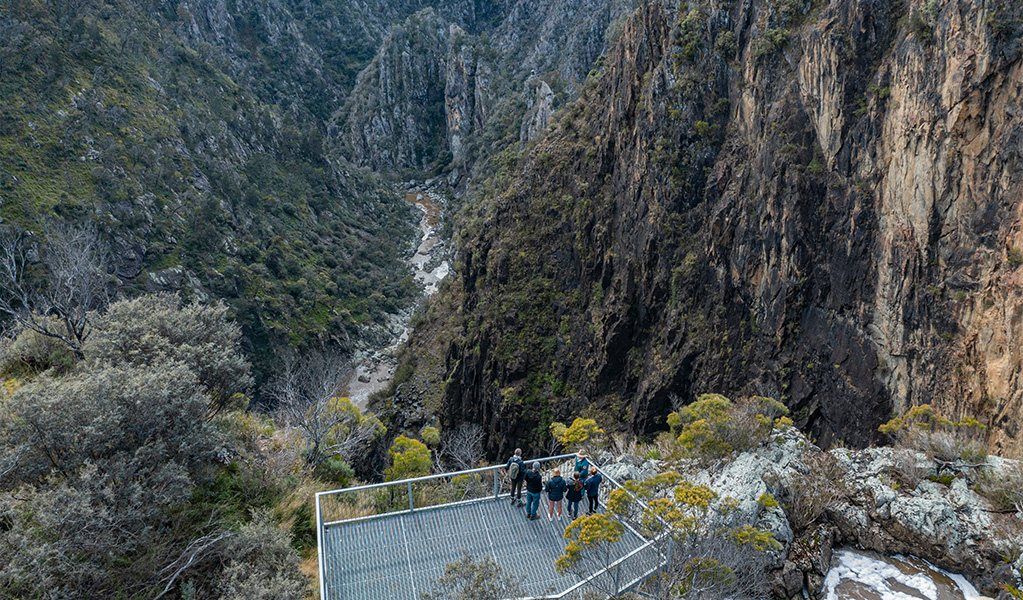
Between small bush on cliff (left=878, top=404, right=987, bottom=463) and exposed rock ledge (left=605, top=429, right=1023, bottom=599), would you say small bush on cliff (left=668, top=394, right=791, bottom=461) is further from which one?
small bush on cliff (left=878, top=404, right=987, bottom=463)

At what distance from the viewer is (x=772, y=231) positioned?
934 inches

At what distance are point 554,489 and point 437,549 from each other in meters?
1.99

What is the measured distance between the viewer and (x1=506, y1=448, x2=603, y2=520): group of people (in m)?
8.49

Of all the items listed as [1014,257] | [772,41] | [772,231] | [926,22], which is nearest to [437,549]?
[1014,257]

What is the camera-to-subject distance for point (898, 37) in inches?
766

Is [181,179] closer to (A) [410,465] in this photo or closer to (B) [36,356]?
(B) [36,356]

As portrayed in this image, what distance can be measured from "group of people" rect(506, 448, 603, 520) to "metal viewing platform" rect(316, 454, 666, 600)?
0.56 ft

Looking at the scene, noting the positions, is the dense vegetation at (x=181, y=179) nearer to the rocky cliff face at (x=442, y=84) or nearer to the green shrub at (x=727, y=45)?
the rocky cliff face at (x=442, y=84)

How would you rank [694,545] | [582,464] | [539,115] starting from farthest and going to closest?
[539,115] < [582,464] < [694,545]

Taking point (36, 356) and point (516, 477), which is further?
point (36, 356)

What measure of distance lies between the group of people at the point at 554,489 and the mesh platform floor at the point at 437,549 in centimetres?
19

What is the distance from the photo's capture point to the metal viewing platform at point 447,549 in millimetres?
6977

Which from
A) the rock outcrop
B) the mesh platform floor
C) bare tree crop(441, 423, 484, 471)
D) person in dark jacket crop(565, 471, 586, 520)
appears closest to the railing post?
the mesh platform floor

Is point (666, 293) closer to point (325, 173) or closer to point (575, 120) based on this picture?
point (575, 120)
